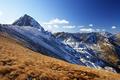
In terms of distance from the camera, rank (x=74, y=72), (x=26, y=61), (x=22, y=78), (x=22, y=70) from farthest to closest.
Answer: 1. (x=26, y=61)
2. (x=74, y=72)
3. (x=22, y=70)
4. (x=22, y=78)

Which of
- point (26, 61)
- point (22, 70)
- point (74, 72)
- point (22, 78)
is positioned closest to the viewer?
point (22, 78)

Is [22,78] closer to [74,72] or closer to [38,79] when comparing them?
[38,79]

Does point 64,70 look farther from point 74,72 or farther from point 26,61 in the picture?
point 26,61

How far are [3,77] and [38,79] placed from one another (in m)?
5.22

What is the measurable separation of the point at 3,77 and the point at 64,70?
1062 centimetres

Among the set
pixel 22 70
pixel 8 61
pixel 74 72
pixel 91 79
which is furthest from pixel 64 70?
pixel 8 61

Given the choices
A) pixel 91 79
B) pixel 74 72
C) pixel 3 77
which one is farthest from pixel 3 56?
pixel 91 79

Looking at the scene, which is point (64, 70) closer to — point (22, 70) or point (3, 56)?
point (22, 70)

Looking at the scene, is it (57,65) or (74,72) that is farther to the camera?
(57,65)

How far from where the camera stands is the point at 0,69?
3669 centimetres

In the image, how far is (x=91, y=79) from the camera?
1480 inches

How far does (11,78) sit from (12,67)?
3.83m

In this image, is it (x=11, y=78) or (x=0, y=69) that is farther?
(x=0, y=69)

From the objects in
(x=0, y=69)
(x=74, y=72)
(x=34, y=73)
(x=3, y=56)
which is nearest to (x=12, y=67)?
(x=0, y=69)
